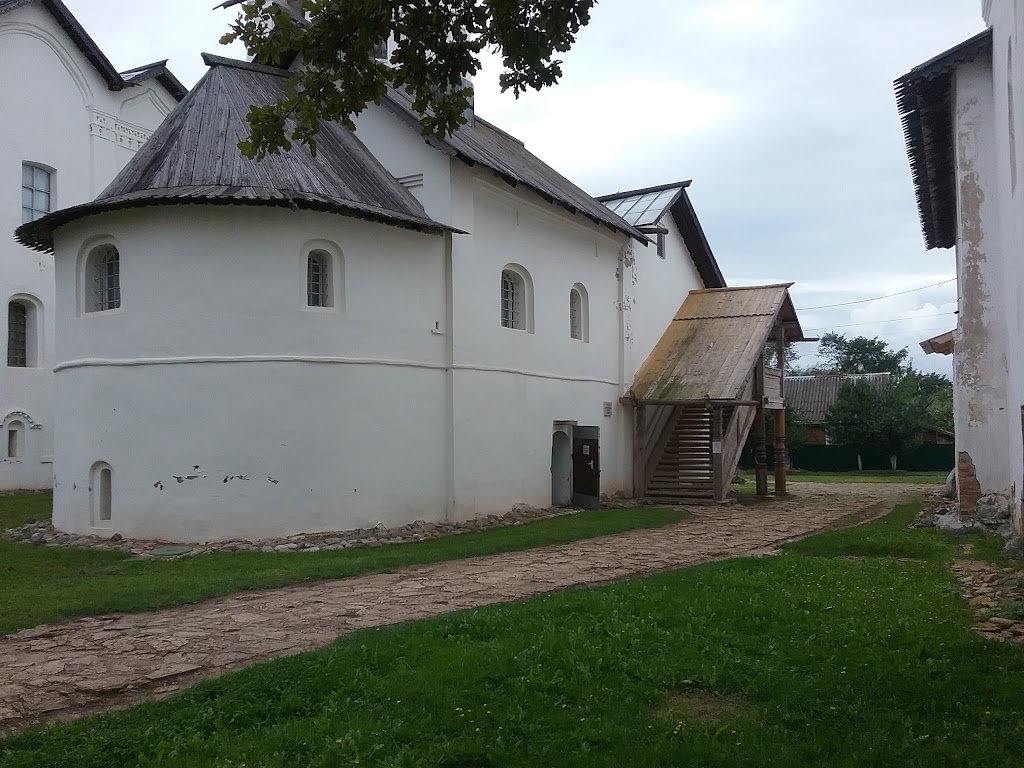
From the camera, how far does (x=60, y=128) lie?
22.8m

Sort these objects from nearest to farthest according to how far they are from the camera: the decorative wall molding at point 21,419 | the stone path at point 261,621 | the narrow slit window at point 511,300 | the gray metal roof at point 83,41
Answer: the stone path at point 261,621 < the narrow slit window at point 511,300 < the decorative wall molding at point 21,419 < the gray metal roof at point 83,41

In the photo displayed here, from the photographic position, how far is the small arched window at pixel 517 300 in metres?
17.6

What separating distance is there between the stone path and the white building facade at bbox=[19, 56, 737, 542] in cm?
330

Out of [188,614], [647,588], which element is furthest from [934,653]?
[188,614]

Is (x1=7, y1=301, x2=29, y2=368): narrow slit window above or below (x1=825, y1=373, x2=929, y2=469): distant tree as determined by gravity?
above

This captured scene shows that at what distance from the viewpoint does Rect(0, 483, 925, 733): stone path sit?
231 inches

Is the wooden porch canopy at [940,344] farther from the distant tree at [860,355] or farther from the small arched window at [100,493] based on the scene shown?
the distant tree at [860,355]

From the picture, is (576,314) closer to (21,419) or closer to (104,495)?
(104,495)

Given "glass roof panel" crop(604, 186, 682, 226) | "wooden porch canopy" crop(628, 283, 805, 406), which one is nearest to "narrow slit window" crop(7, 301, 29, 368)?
"wooden porch canopy" crop(628, 283, 805, 406)

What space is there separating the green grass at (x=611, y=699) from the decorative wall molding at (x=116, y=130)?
69.1 ft

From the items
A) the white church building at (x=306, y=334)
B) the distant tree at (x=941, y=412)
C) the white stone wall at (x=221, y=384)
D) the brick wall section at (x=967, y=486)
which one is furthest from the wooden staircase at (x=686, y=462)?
the distant tree at (x=941, y=412)

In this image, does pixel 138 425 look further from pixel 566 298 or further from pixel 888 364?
pixel 888 364

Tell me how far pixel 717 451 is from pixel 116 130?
1861cm

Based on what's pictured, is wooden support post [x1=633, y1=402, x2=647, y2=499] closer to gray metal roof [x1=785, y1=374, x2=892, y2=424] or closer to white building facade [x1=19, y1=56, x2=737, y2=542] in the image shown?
white building facade [x1=19, y1=56, x2=737, y2=542]
